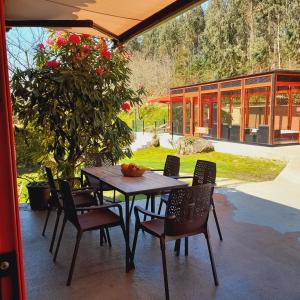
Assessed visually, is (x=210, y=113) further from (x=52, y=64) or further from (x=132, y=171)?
(x=132, y=171)

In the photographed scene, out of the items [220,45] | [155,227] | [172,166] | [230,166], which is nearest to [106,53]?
[172,166]

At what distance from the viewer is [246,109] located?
1239 centimetres

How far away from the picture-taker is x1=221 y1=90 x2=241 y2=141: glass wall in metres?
12.6

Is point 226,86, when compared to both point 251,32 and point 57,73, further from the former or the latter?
point 251,32

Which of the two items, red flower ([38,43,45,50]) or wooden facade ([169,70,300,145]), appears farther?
wooden facade ([169,70,300,145])

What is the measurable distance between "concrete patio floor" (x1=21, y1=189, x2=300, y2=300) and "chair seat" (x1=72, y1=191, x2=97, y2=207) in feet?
1.32

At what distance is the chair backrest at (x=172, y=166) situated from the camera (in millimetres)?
3901

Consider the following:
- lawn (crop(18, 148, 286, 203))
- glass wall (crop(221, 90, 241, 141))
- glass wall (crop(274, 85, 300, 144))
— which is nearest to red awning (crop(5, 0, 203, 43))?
lawn (crop(18, 148, 286, 203))

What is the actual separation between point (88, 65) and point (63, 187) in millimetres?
2121

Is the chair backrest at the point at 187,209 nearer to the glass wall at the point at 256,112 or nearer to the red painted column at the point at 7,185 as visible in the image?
the red painted column at the point at 7,185

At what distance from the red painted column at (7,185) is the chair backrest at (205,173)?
2716 millimetres

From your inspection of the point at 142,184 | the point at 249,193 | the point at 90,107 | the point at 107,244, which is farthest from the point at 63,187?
the point at 249,193

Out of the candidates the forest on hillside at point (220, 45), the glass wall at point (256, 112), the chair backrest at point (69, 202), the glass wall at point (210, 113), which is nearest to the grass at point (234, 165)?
the glass wall at point (256, 112)

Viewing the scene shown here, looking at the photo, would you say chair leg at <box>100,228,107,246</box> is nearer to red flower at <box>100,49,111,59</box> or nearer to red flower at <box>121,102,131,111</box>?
red flower at <box>121,102,131,111</box>
